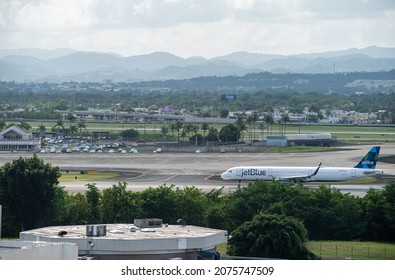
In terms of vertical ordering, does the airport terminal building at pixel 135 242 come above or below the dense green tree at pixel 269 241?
above

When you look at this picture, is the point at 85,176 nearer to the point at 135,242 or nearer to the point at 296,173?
the point at 296,173

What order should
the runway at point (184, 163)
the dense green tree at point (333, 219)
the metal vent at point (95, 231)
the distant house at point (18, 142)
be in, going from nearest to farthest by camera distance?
the metal vent at point (95, 231)
the dense green tree at point (333, 219)
the runway at point (184, 163)
the distant house at point (18, 142)

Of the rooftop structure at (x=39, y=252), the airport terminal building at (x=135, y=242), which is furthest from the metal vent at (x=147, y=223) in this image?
the rooftop structure at (x=39, y=252)

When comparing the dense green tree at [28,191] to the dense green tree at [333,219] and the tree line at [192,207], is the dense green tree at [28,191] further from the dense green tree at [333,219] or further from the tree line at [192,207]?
the dense green tree at [333,219]

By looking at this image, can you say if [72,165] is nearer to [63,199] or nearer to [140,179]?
[140,179]

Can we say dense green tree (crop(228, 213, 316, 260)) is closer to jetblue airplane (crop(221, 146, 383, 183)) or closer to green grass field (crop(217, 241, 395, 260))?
green grass field (crop(217, 241, 395, 260))

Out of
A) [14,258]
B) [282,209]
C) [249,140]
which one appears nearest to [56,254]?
[14,258]

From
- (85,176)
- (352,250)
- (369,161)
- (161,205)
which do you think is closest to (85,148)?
(85,176)

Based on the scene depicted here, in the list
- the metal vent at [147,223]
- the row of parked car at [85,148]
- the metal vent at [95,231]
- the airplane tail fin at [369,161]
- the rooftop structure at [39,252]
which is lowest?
the row of parked car at [85,148]
